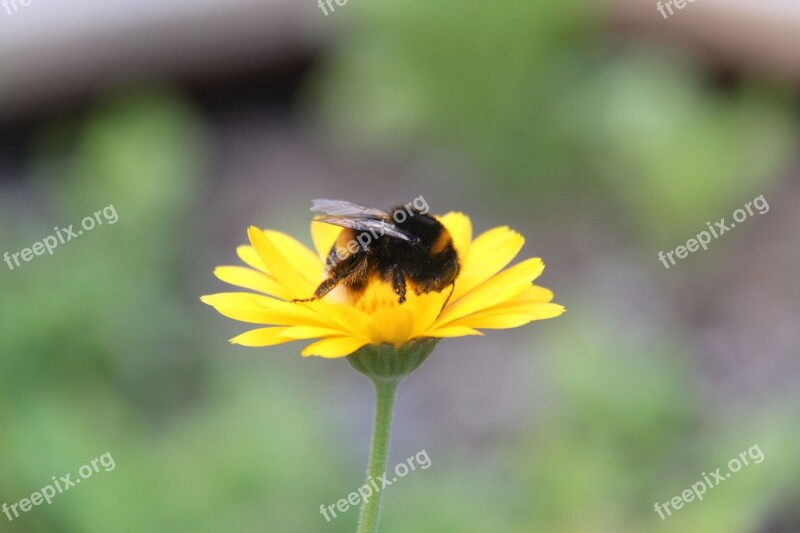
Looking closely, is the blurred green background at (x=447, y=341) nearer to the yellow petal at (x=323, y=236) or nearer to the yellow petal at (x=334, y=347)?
the yellow petal at (x=323, y=236)

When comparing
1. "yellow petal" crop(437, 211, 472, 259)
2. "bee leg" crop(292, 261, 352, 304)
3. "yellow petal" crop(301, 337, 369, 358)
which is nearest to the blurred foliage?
"yellow petal" crop(437, 211, 472, 259)

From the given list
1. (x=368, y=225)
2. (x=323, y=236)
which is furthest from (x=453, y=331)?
(x=323, y=236)

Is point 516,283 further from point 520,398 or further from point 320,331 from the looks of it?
point 520,398

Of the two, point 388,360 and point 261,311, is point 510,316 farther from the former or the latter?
point 261,311

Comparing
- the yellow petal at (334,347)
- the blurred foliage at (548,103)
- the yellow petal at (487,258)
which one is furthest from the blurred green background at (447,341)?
the yellow petal at (334,347)

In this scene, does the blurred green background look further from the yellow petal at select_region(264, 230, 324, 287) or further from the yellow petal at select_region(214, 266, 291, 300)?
the yellow petal at select_region(214, 266, 291, 300)
